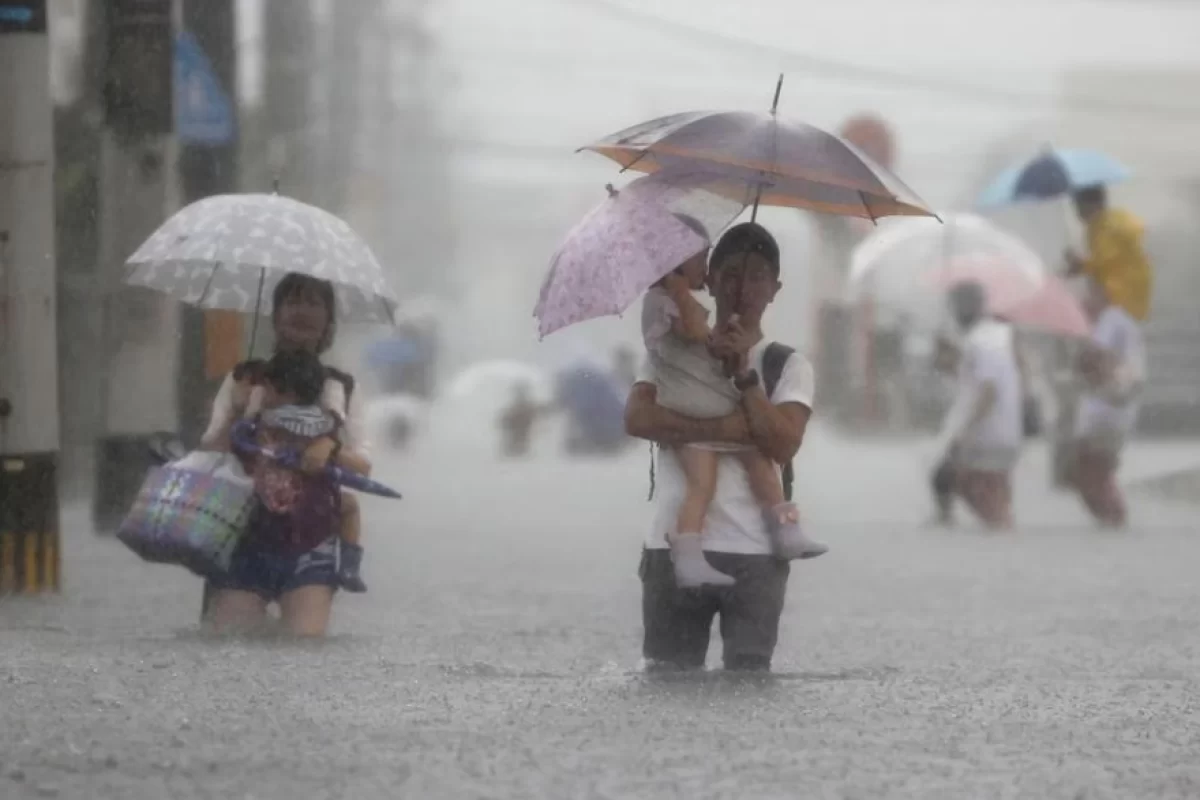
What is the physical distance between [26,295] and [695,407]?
4.75 meters

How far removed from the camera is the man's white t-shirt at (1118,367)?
18453 millimetres

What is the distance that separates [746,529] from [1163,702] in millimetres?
1435

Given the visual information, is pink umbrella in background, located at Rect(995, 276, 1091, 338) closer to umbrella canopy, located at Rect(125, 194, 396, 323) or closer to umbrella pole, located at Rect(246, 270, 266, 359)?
umbrella canopy, located at Rect(125, 194, 396, 323)

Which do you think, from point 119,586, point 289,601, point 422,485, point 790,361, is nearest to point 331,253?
point 289,601

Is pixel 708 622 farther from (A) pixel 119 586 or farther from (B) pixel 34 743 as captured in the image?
(A) pixel 119 586

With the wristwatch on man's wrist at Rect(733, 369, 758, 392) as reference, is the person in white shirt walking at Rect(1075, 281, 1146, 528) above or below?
below

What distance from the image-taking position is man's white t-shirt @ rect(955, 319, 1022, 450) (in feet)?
59.8

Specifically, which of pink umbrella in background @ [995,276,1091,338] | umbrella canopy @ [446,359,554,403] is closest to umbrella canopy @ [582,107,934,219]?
pink umbrella in background @ [995,276,1091,338]

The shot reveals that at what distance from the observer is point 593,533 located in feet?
60.2

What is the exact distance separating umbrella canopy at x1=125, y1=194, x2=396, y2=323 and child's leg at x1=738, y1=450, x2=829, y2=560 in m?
2.01

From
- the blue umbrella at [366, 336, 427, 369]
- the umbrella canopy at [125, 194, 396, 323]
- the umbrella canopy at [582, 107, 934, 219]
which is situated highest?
the umbrella canopy at [582, 107, 934, 219]

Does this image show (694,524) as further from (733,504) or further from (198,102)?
(198,102)

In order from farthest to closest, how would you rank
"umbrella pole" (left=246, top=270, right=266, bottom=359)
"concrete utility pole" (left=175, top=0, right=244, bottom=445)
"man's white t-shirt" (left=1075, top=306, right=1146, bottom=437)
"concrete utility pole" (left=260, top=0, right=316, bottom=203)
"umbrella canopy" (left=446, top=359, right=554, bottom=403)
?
1. "umbrella canopy" (left=446, top=359, right=554, bottom=403)
2. "concrete utility pole" (left=260, top=0, right=316, bottom=203)
3. "man's white t-shirt" (left=1075, top=306, right=1146, bottom=437)
4. "concrete utility pole" (left=175, top=0, right=244, bottom=445)
5. "umbrella pole" (left=246, top=270, right=266, bottom=359)

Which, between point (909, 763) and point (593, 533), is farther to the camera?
point (593, 533)
